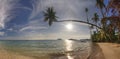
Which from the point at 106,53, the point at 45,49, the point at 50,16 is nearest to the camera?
the point at 106,53

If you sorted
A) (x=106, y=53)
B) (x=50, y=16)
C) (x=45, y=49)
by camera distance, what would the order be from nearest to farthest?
(x=106, y=53) < (x=50, y=16) < (x=45, y=49)

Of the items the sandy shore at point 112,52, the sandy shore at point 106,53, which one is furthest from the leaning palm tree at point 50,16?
the sandy shore at point 112,52

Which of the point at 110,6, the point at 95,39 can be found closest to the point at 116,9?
the point at 110,6

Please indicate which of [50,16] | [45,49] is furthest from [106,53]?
[45,49]

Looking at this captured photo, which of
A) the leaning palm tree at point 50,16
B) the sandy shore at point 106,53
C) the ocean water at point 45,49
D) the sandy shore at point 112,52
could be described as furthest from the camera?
the leaning palm tree at point 50,16

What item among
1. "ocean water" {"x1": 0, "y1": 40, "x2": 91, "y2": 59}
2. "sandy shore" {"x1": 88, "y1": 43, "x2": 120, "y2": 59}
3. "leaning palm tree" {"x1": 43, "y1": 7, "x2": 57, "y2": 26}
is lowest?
"ocean water" {"x1": 0, "y1": 40, "x2": 91, "y2": 59}

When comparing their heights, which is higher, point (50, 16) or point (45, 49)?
point (50, 16)

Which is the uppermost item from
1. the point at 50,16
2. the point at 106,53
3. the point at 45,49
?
the point at 50,16

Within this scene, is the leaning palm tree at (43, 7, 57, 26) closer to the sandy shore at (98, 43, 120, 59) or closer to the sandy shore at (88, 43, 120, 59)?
the sandy shore at (88, 43, 120, 59)

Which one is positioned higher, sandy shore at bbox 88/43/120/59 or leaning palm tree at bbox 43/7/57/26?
leaning palm tree at bbox 43/7/57/26

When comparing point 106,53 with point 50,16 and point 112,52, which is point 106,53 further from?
point 50,16

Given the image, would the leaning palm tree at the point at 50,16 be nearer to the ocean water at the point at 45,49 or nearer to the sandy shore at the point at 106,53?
the ocean water at the point at 45,49

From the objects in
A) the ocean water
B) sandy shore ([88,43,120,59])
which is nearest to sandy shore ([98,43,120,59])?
sandy shore ([88,43,120,59])

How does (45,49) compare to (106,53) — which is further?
(45,49)
